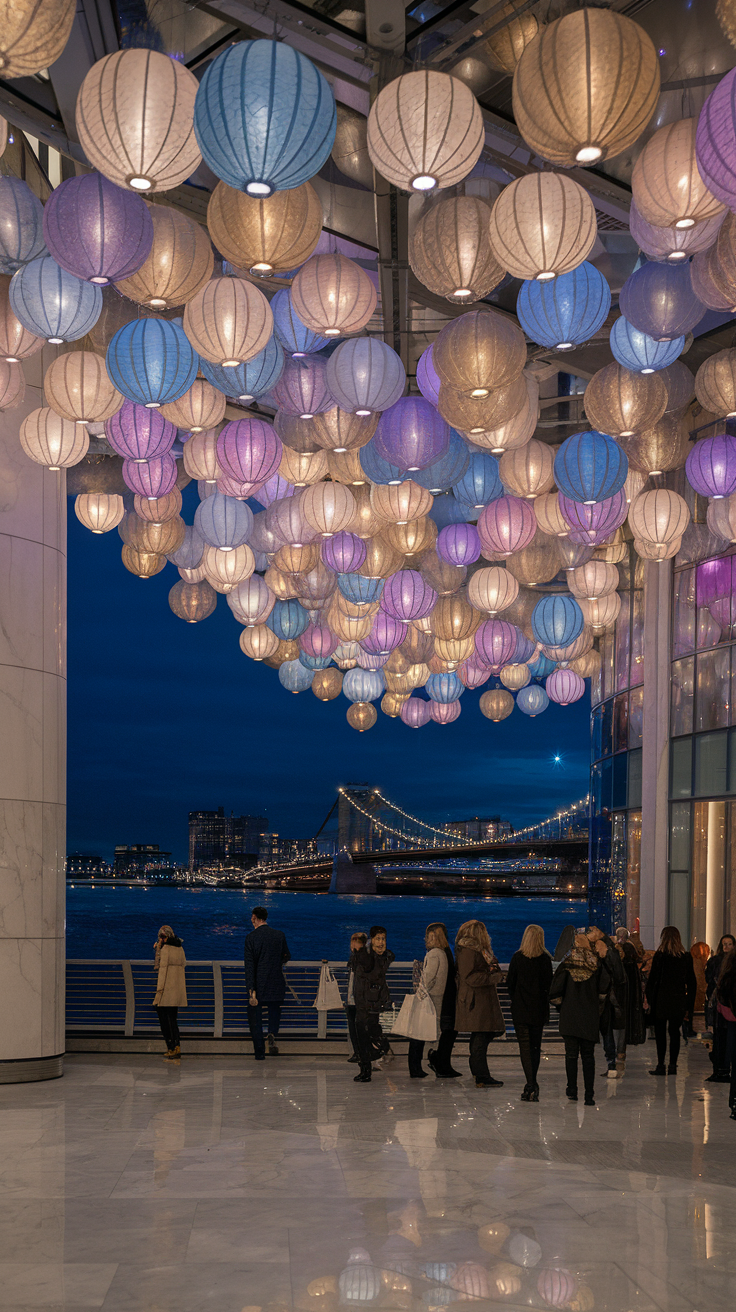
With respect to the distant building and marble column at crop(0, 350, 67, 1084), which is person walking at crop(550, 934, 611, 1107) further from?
the distant building

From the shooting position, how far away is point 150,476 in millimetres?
8367

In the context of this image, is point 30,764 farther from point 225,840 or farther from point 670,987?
point 225,840

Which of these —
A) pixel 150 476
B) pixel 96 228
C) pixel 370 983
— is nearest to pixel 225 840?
pixel 370 983

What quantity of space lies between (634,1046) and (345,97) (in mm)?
8965

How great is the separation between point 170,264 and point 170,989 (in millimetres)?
6458

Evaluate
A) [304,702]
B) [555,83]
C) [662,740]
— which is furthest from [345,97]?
[304,702]

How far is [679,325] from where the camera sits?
6.05m

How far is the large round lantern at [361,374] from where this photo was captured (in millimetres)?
6578

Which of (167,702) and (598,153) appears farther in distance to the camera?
(167,702)

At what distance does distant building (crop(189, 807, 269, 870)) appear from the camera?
73062mm

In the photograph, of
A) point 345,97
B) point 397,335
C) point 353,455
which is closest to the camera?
point 345,97

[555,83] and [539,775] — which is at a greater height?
[555,83]

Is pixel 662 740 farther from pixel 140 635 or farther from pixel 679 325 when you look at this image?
pixel 140 635

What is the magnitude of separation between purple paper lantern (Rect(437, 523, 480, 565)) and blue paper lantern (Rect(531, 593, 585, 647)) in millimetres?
1667
